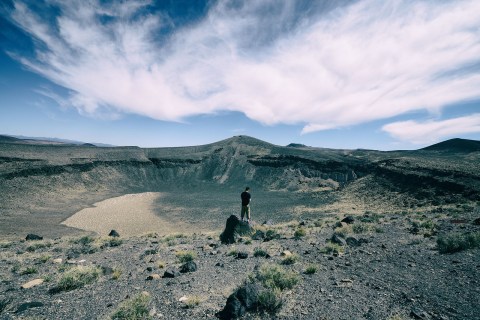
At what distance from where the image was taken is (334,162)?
65.0 m

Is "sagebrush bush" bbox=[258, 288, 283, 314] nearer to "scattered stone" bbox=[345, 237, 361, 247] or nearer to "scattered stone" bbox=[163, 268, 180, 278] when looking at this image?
"scattered stone" bbox=[163, 268, 180, 278]

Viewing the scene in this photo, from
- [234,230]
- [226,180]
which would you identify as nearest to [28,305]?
[234,230]

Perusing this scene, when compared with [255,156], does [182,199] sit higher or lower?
lower

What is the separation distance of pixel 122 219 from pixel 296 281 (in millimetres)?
33391

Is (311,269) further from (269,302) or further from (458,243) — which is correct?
(458,243)

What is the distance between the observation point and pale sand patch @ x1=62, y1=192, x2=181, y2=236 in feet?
98.0

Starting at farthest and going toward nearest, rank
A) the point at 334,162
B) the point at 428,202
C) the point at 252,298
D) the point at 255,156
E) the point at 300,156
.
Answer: the point at 255,156
the point at 300,156
the point at 334,162
the point at 428,202
the point at 252,298

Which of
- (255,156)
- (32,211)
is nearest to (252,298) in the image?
(32,211)

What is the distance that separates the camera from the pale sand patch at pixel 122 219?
29.9 meters

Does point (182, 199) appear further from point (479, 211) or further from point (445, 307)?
Answer: point (445, 307)

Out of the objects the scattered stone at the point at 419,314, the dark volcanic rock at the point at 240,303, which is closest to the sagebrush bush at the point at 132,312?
the dark volcanic rock at the point at 240,303

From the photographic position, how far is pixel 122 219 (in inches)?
1399

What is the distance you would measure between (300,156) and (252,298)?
6932 cm

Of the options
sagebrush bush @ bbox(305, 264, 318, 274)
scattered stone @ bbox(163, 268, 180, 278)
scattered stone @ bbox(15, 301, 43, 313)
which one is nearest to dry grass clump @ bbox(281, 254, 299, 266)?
sagebrush bush @ bbox(305, 264, 318, 274)
